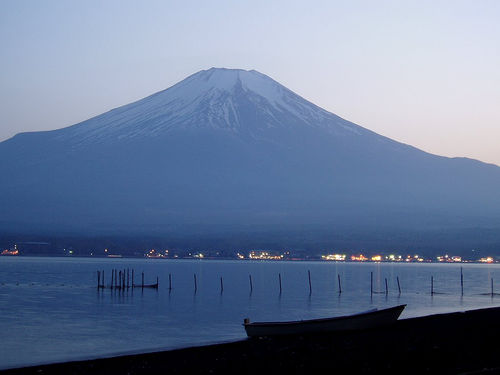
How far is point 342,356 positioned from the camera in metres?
23.0

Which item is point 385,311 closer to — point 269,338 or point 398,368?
point 269,338

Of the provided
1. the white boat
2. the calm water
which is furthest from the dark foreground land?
the calm water

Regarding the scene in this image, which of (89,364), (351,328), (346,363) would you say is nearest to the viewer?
(346,363)

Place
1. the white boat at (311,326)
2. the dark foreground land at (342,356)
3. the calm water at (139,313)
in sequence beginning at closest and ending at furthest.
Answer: the dark foreground land at (342,356) < the white boat at (311,326) < the calm water at (139,313)

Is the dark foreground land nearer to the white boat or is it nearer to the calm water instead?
the white boat

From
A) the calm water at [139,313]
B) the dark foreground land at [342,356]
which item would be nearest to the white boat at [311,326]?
the dark foreground land at [342,356]

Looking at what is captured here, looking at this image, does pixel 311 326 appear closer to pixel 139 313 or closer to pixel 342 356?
pixel 342 356

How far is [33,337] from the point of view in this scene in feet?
127

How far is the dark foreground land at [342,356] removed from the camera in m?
20.1

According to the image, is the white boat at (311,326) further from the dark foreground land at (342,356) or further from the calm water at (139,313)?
the calm water at (139,313)

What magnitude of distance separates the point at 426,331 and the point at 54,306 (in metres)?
35.5

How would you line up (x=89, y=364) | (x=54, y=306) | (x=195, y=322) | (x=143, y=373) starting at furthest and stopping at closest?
(x=54, y=306) < (x=195, y=322) < (x=89, y=364) < (x=143, y=373)

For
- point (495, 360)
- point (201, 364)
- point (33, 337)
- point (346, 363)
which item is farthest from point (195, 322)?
point (495, 360)

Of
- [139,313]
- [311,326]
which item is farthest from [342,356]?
[139,313]
